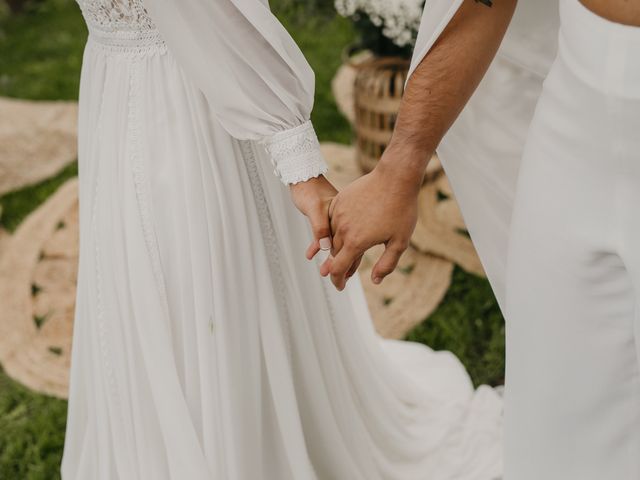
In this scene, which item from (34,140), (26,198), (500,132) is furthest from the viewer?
(34,140)

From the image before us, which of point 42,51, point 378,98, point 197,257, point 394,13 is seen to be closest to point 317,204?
point 197,257

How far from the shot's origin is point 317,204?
174cm

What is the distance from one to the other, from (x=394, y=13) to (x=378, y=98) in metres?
0.47

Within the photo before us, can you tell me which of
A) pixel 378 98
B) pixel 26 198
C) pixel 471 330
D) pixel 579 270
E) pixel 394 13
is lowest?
pixel 26 198

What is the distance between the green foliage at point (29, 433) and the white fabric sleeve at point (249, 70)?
140 cm

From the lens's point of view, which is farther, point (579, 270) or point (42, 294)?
point (42, 294)

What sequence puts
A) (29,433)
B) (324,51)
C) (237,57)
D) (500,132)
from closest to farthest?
(237,57) < (500,132) < (29,433) < (324,51)

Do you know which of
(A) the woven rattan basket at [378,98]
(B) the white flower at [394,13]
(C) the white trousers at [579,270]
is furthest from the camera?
(A) the woven rattan basket at [378,98]

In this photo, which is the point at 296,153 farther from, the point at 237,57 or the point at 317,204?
the point at 237,57

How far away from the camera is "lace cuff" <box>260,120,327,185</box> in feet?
5.62

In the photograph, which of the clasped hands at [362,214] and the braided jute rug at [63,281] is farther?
the braided jute rug at [63,281]

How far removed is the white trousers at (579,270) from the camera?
4.43 ft

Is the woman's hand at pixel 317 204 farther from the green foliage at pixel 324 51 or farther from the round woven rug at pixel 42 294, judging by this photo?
the green foliage at pixel 324 51

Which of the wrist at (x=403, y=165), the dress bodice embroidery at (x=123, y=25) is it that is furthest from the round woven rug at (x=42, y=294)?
the wrist at (x=403, y=165)
